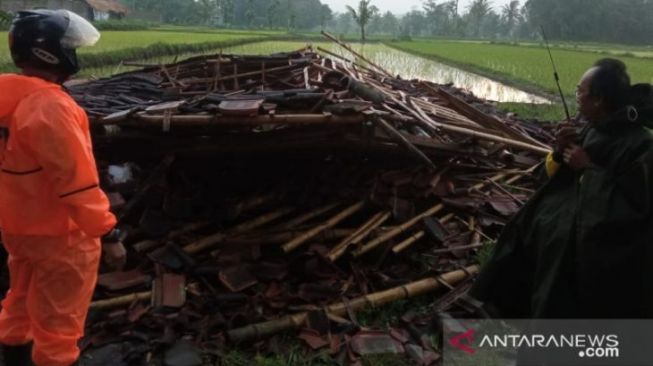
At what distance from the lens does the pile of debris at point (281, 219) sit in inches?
144

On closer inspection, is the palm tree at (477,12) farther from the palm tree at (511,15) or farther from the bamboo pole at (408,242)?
the bamboo pole at (408,242)

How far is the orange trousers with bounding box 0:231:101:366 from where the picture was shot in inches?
98.0

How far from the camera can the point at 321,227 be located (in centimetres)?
446

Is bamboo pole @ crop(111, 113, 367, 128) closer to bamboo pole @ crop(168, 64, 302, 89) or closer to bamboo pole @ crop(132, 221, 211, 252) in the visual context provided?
bamboo pole @ crop(132, 221, 211, 252)

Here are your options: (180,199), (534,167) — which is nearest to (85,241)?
(180,199)

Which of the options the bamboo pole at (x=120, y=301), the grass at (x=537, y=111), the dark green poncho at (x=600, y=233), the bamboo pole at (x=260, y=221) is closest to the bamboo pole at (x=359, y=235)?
the bamboo pole at (x=260, y=221)

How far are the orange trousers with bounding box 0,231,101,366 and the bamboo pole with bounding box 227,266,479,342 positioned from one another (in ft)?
3.99

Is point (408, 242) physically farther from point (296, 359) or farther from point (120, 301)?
point (120, 301)

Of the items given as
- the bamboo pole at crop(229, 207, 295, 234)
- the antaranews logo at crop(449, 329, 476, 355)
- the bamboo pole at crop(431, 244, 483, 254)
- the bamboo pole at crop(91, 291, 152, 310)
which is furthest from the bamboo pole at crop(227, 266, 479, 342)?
the bamboo pole at crop(229, 207, 295, 234)

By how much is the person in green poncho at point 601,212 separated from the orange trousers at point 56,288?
7.31 ft

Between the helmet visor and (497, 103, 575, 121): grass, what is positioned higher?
the helmet visor

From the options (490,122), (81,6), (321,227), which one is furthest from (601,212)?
(81,6)

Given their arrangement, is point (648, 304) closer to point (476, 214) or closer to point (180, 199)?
point (476, 214)

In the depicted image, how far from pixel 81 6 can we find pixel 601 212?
2072 inches
